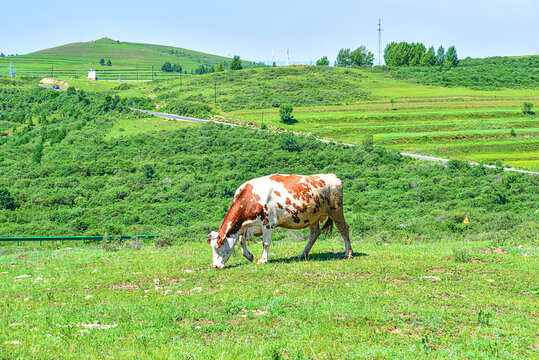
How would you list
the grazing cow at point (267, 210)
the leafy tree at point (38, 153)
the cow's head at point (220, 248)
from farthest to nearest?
1. the leafy tree at point (38, 153)
2. the grazing cow at point (267, 210)
3. the cow's head at point (220, 248)

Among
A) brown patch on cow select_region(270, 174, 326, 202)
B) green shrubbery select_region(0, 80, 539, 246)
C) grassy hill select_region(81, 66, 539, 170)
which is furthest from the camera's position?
grassy hill select_region(81, 66, 539, 170)

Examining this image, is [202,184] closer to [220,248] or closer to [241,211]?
[241,211]

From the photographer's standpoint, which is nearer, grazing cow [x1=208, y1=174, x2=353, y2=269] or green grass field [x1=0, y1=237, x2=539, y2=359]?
green grass field [x1=0, y1=237, x2=539, y2=359]

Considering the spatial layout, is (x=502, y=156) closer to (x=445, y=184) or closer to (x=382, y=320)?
(x=445, y=184)

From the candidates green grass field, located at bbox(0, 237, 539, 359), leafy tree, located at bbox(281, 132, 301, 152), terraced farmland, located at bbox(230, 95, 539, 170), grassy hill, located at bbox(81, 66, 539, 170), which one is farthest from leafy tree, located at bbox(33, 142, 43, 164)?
green grass field, located at bbox(0, 237, 539, 359)

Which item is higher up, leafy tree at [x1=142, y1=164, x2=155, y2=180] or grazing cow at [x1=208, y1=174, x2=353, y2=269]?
grazing cow at [x1=208, y1=174, x2=353, y2=269]

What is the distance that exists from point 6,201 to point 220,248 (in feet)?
172

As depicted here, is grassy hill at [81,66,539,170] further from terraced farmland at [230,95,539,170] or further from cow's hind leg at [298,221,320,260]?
cow's hind leg at [298,221,320,260]

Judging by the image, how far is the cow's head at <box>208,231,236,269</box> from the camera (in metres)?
18.4

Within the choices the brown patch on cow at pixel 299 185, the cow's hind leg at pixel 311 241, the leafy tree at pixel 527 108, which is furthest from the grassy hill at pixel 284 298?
the leafy tree at pixel 527 108

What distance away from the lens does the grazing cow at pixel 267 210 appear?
18812mm

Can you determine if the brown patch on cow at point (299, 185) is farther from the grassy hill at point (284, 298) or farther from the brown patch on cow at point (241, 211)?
the grassy hill at point (284, 298)

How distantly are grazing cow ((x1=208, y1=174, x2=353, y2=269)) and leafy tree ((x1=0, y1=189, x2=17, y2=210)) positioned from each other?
51073 millimetres

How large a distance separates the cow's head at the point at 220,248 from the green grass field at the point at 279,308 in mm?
361
